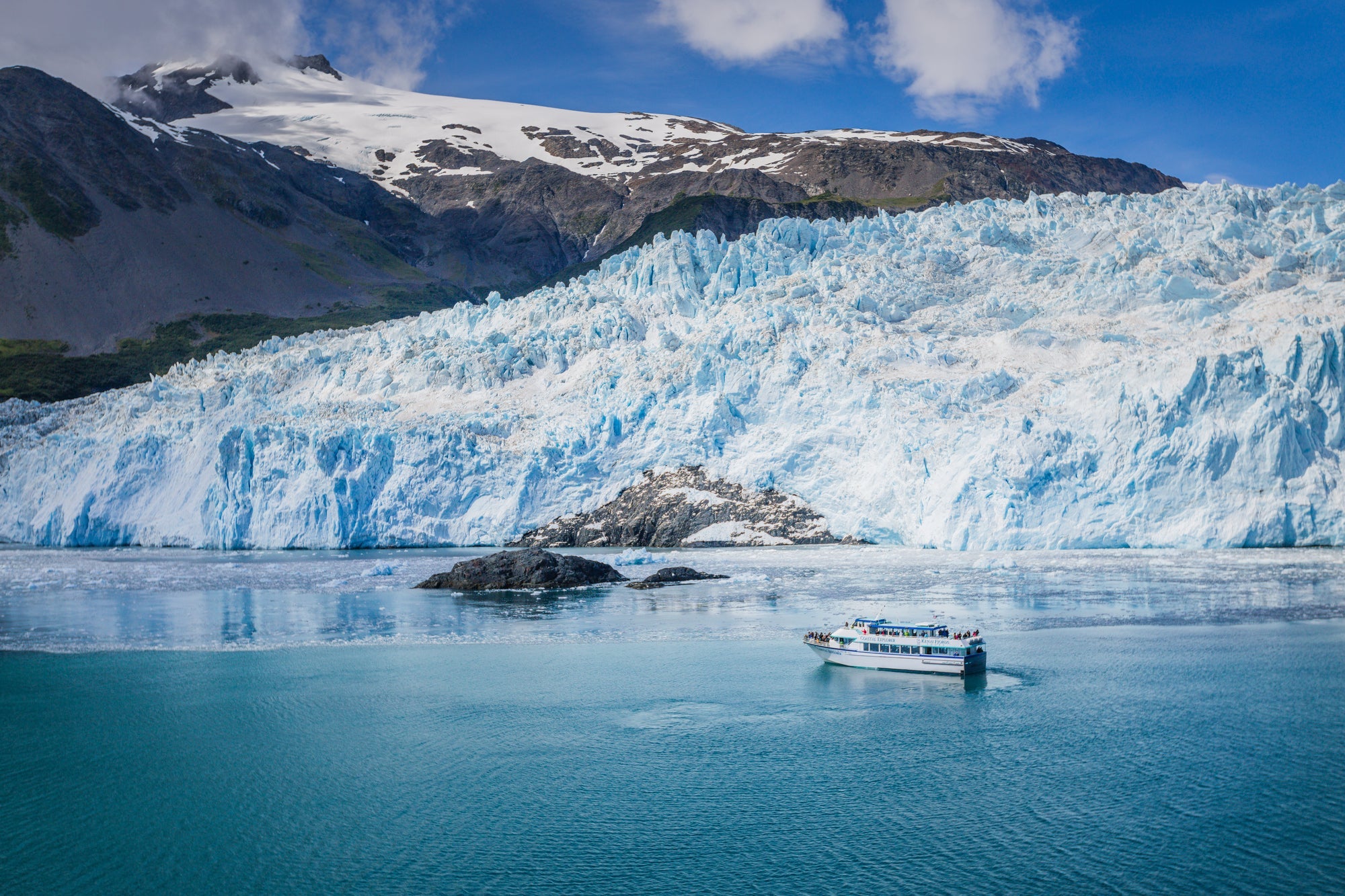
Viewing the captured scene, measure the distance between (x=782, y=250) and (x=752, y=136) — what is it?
106m

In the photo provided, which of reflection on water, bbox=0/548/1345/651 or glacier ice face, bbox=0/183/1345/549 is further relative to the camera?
glacier ice face, bbox=0/183/1345/549

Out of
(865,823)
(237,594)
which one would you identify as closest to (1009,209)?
(237,594)

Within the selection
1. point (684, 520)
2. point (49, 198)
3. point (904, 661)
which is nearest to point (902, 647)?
point (904, 661)

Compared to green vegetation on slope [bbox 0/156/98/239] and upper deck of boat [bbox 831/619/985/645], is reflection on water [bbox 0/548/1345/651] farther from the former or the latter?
green vegetation on slope [bbox 0/156/98/239]

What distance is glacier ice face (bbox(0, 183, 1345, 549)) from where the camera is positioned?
3584 cm

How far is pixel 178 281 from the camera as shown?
10850 centimetres

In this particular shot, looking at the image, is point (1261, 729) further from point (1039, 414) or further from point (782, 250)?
point (782, 250)

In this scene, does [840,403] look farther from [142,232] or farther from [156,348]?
[142,232]

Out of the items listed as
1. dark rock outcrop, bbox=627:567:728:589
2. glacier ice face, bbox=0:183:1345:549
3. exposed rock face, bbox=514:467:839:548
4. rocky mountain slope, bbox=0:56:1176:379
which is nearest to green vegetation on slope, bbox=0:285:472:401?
rocky mountain slope, bbox=0:56:1176:379

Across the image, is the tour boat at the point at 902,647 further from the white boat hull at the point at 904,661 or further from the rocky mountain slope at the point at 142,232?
the rocky mountain slope at the point at 142,232

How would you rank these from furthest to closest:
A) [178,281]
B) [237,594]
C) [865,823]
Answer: [178,281], [237,594], [865,823]

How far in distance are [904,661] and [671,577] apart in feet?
47.4

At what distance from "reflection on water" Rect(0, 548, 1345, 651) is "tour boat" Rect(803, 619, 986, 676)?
118 inches

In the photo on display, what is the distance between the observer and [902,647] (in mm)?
19609
